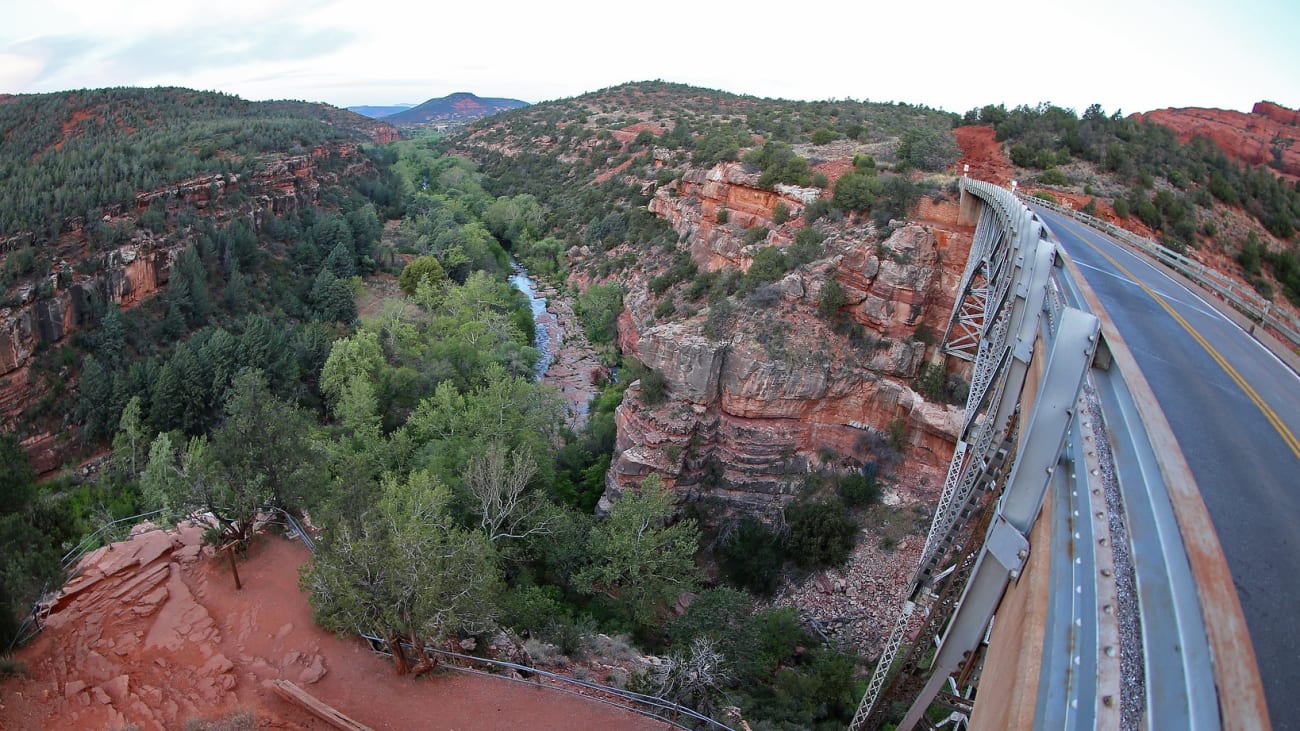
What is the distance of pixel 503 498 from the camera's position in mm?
18234

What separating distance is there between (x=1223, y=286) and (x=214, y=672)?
838 inches

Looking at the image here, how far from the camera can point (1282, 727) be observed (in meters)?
4.29

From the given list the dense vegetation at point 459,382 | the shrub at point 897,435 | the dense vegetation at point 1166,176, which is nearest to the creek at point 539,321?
the dense vegetation at point 459,382

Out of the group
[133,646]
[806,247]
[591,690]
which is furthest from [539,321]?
[591,690]

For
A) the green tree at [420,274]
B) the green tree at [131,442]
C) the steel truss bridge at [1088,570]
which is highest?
the steel truss bridge at [1088,570]

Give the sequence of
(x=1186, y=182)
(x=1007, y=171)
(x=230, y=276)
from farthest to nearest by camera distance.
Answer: (x=230, y=276) < (x=1007, y=171) < (x=1186, y=182)

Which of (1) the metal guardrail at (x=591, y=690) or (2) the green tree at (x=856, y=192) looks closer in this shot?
(1) the metal guardrail at (x=591, y=690)

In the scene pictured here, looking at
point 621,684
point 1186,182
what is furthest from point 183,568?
point 1186,182

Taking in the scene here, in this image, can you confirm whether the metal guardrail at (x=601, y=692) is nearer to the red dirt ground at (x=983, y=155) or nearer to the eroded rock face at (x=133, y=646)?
the eroded rock face at (x=133, y=646)

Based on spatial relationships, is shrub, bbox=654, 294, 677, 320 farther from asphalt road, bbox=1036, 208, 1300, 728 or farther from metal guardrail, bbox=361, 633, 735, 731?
metal guardrail, bbox=361, 633, 735, 731

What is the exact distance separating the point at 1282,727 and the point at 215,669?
14.0 m

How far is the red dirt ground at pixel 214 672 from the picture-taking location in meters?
10.6

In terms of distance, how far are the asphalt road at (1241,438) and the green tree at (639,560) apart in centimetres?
1161

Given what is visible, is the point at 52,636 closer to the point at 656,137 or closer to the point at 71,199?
the point at 71,199
